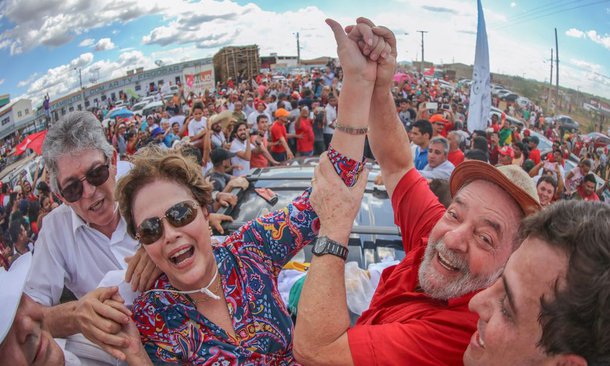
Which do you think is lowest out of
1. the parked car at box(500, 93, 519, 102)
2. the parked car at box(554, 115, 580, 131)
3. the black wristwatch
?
the parked car at box(554, 115, 580, 131)

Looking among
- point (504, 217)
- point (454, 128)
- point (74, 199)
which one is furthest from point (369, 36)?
point (454, 128)

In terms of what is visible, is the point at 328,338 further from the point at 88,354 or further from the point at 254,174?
the point at 254,174

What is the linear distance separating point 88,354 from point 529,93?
1858 cm

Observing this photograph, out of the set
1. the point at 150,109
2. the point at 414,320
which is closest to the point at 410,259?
the point at 414,320

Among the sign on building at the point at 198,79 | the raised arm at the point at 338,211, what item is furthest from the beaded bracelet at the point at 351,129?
the sign on building at the point at 198,79

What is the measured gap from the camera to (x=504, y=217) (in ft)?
5.08

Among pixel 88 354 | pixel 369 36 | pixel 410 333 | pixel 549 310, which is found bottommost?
pixel 88 354

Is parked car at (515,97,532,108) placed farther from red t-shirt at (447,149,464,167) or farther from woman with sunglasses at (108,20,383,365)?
woman with sunglasses at (108,20,383,365)

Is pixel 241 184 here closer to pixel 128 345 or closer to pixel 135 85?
pixel 128 345

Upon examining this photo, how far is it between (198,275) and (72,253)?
989 mm

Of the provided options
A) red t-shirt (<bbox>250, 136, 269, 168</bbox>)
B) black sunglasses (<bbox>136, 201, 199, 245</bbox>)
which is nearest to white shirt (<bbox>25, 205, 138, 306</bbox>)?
black sunglasses (<bbox>136, 201, 199, 245</bbox>)

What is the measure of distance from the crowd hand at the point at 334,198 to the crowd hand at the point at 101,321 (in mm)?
786

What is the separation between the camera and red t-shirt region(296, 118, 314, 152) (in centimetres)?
861

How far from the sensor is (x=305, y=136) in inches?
340
